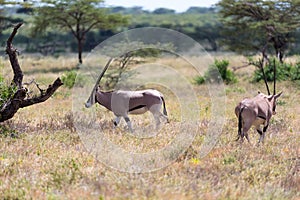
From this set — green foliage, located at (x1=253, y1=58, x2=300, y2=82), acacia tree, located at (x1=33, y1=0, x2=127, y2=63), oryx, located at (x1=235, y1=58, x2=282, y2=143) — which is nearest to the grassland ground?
oryx, located at (x1=235, y1=58, x2=282, y2=143)

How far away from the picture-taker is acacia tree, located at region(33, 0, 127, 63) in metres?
31.3

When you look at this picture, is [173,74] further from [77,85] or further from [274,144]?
[274,144]

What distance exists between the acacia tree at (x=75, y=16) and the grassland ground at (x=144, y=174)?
855 inches

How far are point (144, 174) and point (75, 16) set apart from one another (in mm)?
26724

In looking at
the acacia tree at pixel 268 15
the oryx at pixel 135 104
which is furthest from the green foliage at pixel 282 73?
the oryx at pixel 135 104

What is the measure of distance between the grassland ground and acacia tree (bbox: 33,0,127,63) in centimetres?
2172

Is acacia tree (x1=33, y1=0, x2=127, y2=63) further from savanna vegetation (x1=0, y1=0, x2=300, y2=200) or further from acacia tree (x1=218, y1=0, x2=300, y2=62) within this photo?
savanna vegetation (x1=0, y1=0, x2=300, y2=200)

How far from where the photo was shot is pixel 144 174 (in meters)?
6.19

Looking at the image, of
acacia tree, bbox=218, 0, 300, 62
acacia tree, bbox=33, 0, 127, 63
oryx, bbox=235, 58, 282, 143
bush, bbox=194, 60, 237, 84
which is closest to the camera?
oryx, bbox=235, 58, 282, 143

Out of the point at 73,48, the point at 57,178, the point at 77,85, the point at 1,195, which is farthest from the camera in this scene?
the point at 73,48

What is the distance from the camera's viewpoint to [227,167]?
21.9 ft

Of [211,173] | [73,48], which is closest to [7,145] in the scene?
[211,173]

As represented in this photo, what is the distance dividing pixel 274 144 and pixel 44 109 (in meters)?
6.07

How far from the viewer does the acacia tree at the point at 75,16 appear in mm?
31312
